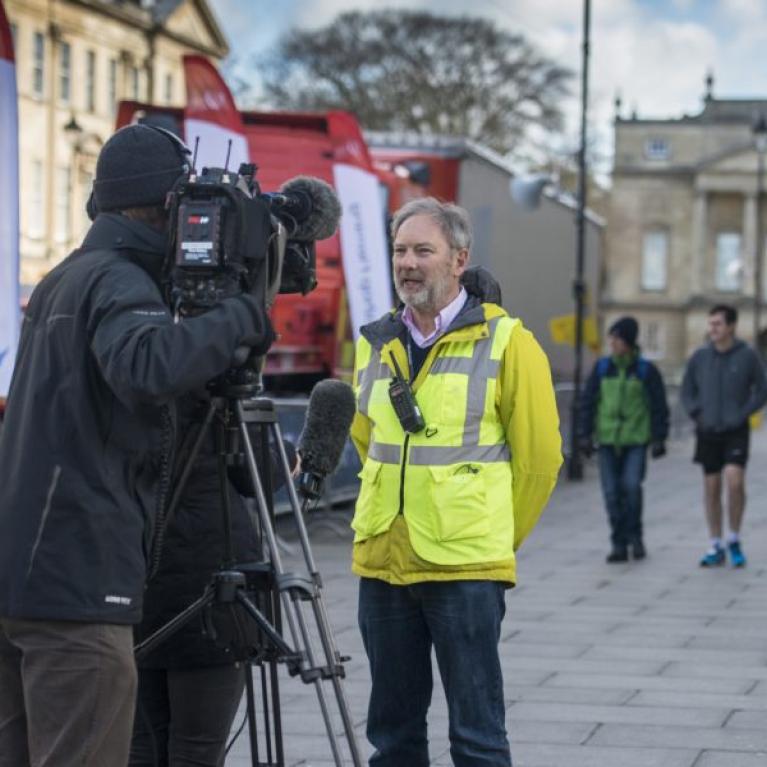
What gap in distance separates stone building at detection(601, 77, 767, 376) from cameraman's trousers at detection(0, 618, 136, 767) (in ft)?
358

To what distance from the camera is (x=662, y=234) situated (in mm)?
115312

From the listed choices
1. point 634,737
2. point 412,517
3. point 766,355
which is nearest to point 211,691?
point 412,517

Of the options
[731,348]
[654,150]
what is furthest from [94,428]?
[654,150]

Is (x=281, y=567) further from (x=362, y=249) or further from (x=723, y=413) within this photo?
(x=362, y=249)

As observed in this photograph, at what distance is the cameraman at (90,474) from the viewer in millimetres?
3971

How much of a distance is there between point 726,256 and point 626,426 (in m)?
103

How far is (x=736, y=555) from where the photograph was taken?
13.6 m

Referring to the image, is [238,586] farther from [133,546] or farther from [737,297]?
[737,297]

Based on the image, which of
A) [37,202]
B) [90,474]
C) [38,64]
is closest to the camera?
[90,474]

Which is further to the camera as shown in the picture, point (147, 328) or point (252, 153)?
point (252, 153)

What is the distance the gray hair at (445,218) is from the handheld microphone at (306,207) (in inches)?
26.8

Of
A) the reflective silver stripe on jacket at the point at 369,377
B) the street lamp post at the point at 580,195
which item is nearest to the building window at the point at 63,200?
the street lamp post at the point at 580,195

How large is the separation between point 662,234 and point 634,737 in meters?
110

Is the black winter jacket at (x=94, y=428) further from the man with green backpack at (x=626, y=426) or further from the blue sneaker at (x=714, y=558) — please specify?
the man with green backpack at (x=626, y=426)
